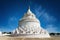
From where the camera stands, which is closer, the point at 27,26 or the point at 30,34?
the point at 30,34

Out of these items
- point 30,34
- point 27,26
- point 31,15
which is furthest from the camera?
point 31,15

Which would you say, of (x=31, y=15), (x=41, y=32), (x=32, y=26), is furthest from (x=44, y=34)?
(x=31, y=15)

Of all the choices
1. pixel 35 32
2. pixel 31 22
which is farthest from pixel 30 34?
pixel 31 22

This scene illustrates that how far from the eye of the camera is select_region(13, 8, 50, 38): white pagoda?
3572cm

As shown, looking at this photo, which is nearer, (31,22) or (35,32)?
(35,32)

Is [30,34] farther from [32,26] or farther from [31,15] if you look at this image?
[31,15]

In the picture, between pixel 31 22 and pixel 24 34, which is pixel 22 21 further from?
pixel 24 34

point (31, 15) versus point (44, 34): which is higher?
point (31, 15)

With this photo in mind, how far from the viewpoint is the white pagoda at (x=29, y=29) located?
35719 mm

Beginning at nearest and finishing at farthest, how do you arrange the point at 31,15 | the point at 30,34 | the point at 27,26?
1. the point at 30,34
2. the point at 27,26
3. the point at 31,15

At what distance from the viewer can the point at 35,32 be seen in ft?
118

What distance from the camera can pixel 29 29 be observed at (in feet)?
122

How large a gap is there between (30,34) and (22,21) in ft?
18.4

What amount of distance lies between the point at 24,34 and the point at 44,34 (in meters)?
3.33
